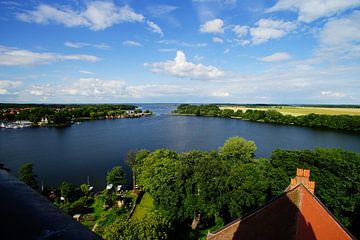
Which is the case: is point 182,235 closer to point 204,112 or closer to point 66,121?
point 66,121

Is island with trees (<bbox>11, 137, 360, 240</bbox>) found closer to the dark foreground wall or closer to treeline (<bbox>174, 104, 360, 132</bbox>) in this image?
the dark foreground wall

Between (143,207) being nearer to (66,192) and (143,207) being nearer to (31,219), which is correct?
(66,192)

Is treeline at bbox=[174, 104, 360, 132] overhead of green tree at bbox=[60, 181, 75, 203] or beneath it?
overhead

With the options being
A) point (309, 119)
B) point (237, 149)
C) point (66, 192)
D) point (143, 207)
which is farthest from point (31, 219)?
point (309, 119)

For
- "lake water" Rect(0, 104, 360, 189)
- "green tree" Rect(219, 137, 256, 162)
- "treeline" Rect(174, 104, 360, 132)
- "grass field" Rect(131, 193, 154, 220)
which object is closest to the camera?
"grass field" Rect(131, 193, 154, 220)

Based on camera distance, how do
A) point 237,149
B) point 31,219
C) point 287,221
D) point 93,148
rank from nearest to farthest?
point 31,219
point 287,221
point 237,149
point 93,148

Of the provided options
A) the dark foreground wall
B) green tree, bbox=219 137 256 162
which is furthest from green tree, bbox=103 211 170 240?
green tree, bbox=219 137 256 162

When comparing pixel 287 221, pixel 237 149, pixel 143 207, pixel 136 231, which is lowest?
pixel 143 207
